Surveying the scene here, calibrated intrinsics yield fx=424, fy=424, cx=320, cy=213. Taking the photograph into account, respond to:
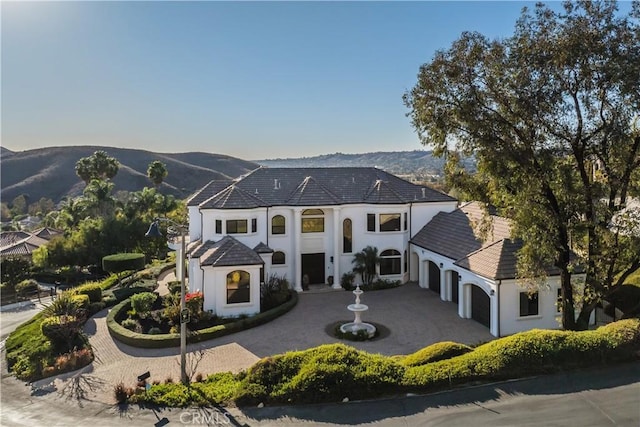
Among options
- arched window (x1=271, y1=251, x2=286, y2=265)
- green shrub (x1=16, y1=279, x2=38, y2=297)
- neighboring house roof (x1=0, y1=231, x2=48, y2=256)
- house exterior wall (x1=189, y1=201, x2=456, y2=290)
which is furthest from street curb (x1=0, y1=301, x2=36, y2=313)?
arched window (x1=271, y1=251, x2=286, y2=265)

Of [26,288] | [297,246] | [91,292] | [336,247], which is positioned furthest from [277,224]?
[26,288]

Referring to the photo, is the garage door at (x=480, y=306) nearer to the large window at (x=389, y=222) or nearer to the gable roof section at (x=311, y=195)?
the large window at (x=389, y=222)

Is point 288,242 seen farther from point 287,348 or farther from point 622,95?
point 622,95

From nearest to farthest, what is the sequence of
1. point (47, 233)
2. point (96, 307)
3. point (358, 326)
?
1. point (358, 326)
2. point (96, 307)
3. point (47, 233)

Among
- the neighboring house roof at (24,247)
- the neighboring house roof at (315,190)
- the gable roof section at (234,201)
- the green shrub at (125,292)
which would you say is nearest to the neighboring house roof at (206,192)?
the neighboring house roof at (315,190)

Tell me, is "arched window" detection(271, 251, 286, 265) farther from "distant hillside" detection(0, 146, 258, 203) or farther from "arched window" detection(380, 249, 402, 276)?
"distant hillside" detection(0, 146, 258, 203)

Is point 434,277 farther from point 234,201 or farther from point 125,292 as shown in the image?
point 125,292
